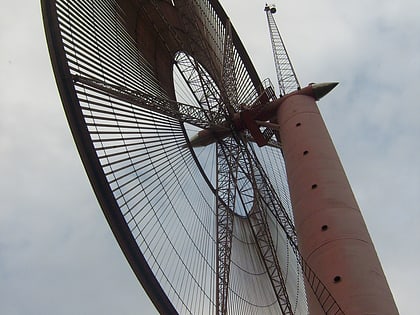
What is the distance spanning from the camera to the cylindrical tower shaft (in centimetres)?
1725

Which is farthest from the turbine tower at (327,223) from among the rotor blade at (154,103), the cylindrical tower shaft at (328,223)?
the rotor blade at (154,103)

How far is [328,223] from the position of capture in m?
20.0

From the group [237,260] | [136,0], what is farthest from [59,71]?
[237,260]

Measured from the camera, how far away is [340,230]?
19.5 meters

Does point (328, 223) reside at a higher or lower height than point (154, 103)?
lower

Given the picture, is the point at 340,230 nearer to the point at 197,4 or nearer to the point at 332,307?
the point at 332,307

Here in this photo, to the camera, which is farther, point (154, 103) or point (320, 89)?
point (320, 89)

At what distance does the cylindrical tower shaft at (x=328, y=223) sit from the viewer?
679 inches

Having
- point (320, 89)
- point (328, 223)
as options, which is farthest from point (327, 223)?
point (320, 89)

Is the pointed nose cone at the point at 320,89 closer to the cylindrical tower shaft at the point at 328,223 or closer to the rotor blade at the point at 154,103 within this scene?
the cylindrical tower shaft at the point at 328,223

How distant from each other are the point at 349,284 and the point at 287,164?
821 centimetres

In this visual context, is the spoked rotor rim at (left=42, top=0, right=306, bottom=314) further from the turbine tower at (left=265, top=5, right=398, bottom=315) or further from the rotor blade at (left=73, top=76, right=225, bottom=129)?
the turbine tower at (left=265, top=5, right=398, bottom=315)

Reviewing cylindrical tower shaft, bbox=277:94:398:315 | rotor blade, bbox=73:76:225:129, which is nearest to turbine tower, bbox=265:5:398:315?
cylindrical tower shaft, bbox=277:94:398:315

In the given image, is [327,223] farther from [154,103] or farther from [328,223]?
[154,103]
